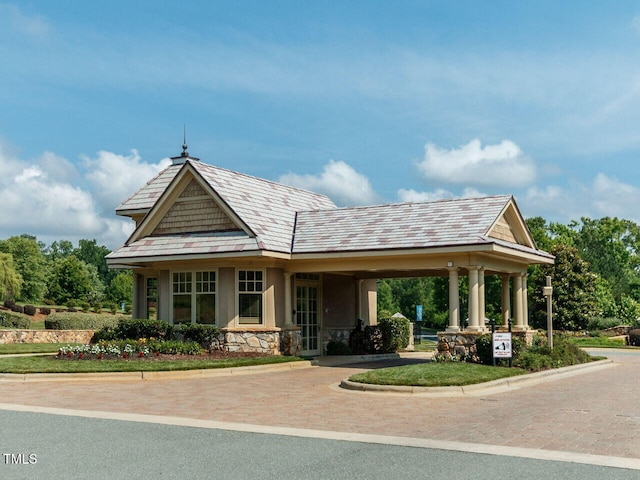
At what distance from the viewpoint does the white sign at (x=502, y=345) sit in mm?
19703

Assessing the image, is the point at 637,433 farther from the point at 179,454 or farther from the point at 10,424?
the point at 10,424

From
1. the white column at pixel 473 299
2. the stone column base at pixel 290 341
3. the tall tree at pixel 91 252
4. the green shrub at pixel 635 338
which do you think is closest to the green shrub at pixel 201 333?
the stone column base at pixel 290 341

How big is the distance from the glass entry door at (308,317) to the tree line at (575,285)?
1859cm

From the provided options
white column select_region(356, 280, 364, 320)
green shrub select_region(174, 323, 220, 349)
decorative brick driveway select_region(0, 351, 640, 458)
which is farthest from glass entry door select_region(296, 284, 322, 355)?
decorative brick driveway select_region(0, 351, 640, 458)

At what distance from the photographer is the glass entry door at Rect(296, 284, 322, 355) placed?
87.8ft

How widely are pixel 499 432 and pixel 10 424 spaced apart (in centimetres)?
744

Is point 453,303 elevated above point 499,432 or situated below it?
above

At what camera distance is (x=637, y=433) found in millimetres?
11156

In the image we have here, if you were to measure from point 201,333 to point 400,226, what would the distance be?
7.21m

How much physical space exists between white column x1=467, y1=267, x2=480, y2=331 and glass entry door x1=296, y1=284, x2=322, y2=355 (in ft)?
21.6

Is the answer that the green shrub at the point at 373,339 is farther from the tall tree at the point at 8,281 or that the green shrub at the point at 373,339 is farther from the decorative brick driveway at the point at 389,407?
the tall tree at the point at 8,281

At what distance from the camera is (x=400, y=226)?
24641mm

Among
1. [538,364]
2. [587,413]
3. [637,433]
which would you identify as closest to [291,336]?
[538,364]

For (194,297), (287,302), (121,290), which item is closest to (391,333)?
(287,302)
